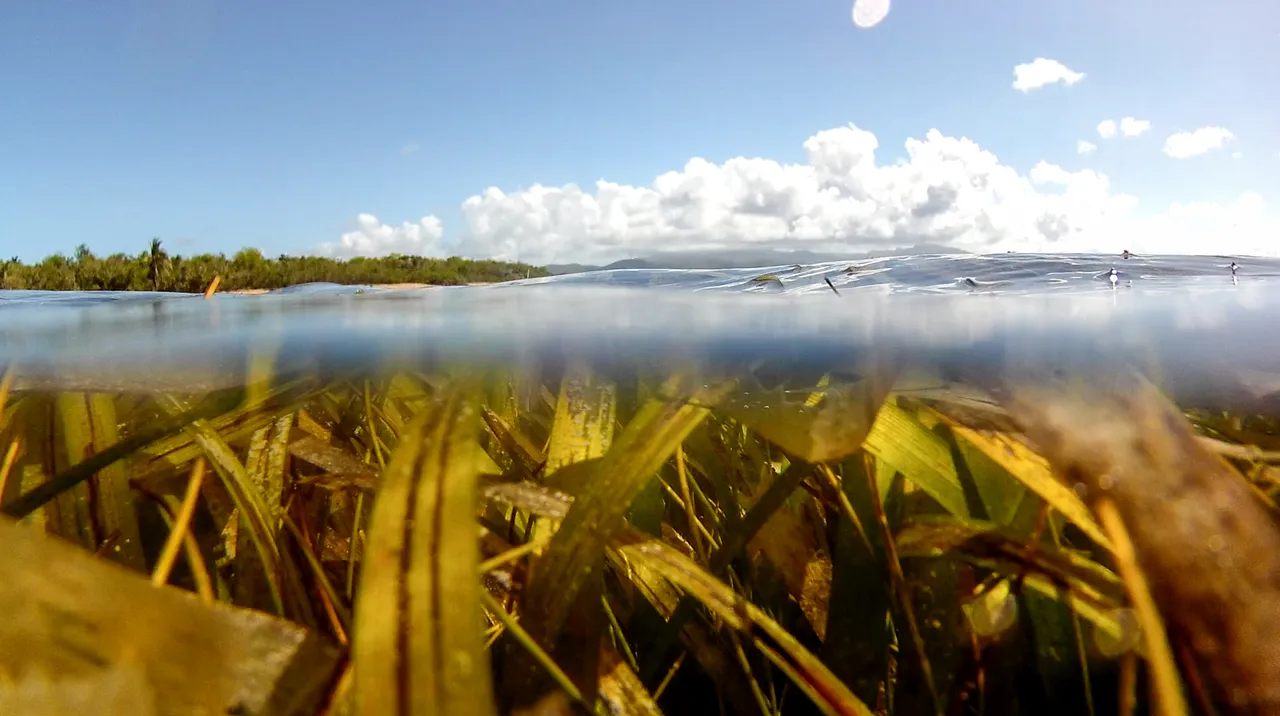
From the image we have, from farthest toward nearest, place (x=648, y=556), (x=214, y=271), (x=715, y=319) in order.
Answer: (x=214, y=271)
(x=715, y=319)
(x=648, y=556)

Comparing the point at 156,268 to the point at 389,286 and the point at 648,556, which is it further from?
the point at 648,556

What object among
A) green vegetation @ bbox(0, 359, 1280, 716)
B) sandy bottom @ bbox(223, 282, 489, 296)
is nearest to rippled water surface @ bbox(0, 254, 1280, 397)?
sandy bottom @ bbox(223, 282, 489, 296)

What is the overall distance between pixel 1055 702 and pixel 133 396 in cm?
253

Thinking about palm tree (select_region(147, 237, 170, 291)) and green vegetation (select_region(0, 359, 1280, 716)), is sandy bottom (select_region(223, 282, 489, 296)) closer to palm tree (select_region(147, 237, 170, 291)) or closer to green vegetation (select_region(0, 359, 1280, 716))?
palm tree (select_region(147, 237, 170, 291))

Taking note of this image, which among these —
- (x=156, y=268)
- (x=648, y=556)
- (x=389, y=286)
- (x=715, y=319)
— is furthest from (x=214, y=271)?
(x=648, y=556)

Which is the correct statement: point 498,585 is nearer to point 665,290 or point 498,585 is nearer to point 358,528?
point 358,528

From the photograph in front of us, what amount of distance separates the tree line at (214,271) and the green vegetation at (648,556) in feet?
8.11

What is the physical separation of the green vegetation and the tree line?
2472 mm

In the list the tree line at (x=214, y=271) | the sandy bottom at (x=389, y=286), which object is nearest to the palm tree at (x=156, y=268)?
the tree line at (x=214, y=271)

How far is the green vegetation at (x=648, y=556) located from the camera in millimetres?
666

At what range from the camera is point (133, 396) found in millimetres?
2008

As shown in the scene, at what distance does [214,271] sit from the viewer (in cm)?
393

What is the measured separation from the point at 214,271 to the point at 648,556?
4092 millimetres

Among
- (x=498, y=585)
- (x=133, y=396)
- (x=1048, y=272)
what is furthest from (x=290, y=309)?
(x=1048, y=272)
